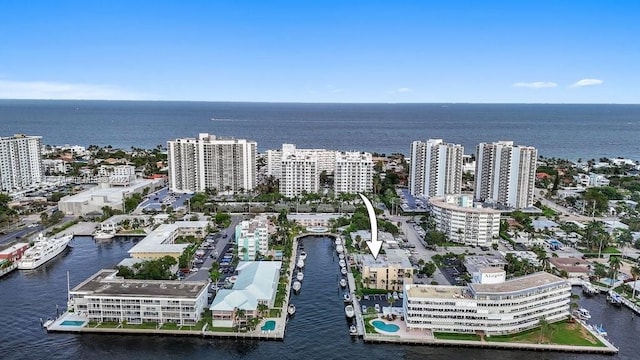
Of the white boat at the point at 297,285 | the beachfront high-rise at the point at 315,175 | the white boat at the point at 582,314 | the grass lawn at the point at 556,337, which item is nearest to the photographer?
the grass lawn at the point at 556,337

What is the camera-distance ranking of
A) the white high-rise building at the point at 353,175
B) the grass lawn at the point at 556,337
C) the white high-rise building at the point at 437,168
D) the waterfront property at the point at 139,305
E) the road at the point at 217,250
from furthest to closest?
the white high-rise building at the point at 353,175 → the white high-rise building at the point at 437,168 → the road at the point at 217,250 → the waterfront property at the point at 139,305 → the grass lawn at the point at 556,337

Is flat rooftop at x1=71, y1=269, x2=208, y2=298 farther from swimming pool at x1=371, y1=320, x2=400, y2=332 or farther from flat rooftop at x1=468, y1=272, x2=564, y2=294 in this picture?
flat rooftop at x1=468, y1=272, x2=564, y2=294

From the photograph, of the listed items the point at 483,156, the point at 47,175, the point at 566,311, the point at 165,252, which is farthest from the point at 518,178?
the point at 47,175

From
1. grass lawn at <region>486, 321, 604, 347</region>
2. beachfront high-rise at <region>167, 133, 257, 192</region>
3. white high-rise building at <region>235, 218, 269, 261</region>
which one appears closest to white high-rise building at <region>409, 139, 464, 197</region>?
beachfront high-rise at <region>167, 133, 257, 192</region>

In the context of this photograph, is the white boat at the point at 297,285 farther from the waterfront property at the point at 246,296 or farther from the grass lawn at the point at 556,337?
the grass lawn at the point at 556,337

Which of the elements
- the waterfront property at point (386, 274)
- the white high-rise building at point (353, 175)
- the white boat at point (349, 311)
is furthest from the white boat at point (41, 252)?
the white high-rise building at point (353, 175)

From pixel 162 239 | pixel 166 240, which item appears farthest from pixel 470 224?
pixel 162 239

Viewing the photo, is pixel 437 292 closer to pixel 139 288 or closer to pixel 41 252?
pixel 139 288
